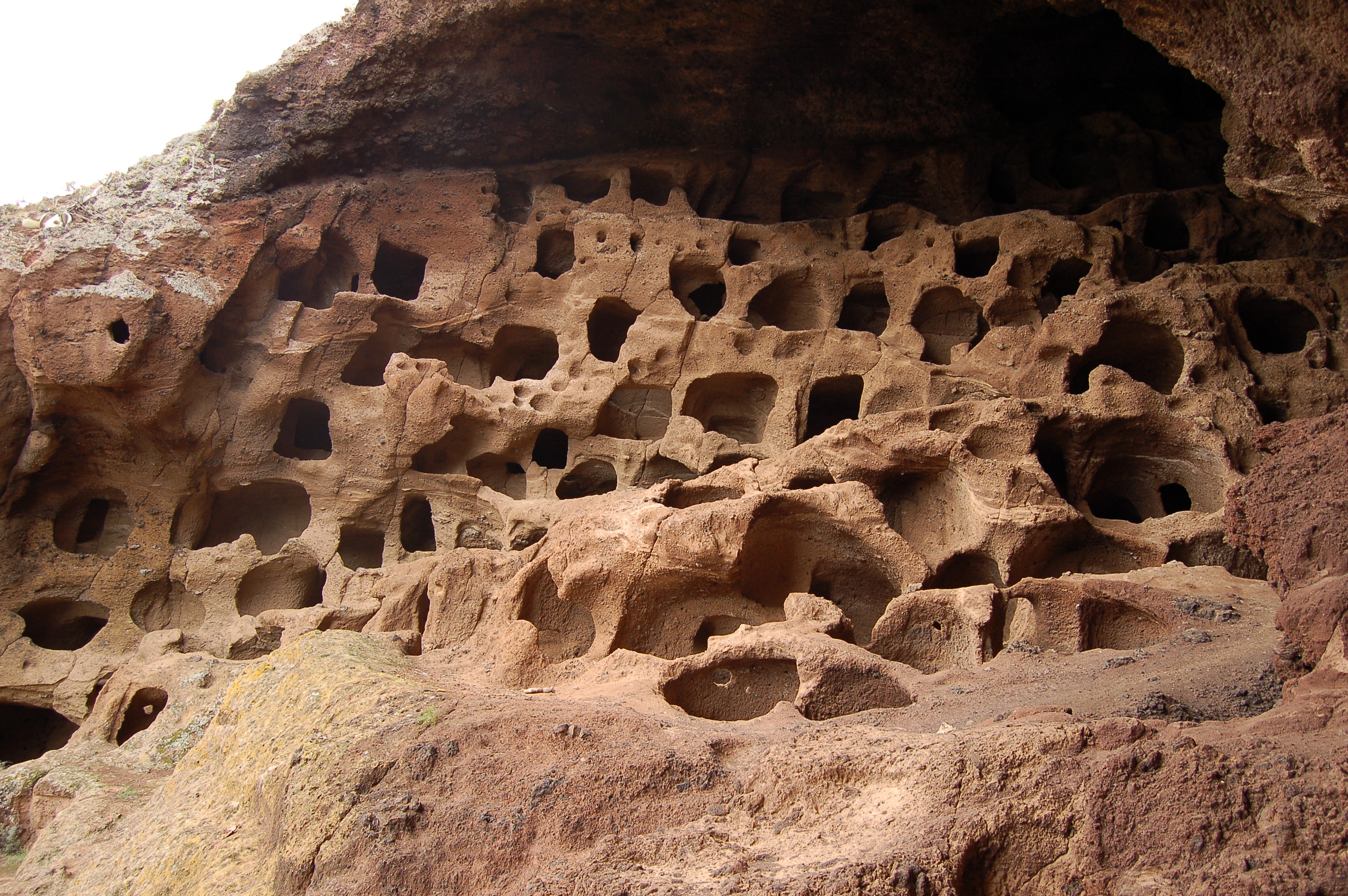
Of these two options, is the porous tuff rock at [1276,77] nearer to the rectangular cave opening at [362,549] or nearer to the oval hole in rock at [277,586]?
the rectangular cave opening at [362,549]

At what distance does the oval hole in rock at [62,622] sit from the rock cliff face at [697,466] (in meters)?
0.05

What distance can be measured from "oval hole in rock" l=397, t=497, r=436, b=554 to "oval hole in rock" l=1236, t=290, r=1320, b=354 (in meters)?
6.83

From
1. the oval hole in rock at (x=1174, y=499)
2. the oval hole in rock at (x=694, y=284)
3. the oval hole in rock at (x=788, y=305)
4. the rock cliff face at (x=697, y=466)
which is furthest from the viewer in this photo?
the oval hole in rock at (x=694, y=284)

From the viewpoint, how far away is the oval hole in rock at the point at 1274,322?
733 centimetres

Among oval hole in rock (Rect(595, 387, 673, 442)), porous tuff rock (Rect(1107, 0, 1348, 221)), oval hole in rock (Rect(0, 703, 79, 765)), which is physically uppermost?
porous tuff rock (Rect(1107, 0, 1348, 221))

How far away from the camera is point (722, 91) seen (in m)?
9.45

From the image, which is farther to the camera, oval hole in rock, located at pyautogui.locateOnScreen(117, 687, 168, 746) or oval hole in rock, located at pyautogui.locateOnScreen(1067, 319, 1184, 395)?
oval hole in rock, located at pyautogui.locateOnScreen(1067, 319, 1184, 395)

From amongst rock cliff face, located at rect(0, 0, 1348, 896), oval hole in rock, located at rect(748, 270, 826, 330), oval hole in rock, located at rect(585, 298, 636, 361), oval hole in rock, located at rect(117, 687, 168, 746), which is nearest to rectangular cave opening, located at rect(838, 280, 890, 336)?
rock cliff face, located at rect(0, 0, 1348, 896)

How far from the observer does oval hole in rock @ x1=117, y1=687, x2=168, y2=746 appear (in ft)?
22.8

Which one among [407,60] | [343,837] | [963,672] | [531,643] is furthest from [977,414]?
→ [407,60]

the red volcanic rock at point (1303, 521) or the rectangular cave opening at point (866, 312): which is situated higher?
the red volcanic rock at point (1303, 521)

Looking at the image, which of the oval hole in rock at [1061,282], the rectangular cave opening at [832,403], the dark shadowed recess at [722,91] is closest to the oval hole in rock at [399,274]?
the dark shadowed recess at [722,91]

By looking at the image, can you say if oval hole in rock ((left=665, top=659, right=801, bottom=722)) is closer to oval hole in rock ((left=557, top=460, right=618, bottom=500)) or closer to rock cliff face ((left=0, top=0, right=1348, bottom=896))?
rock cliff face ((left=0, top=0, right=1348, bottom=896))

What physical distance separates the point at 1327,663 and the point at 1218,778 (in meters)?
0.90
